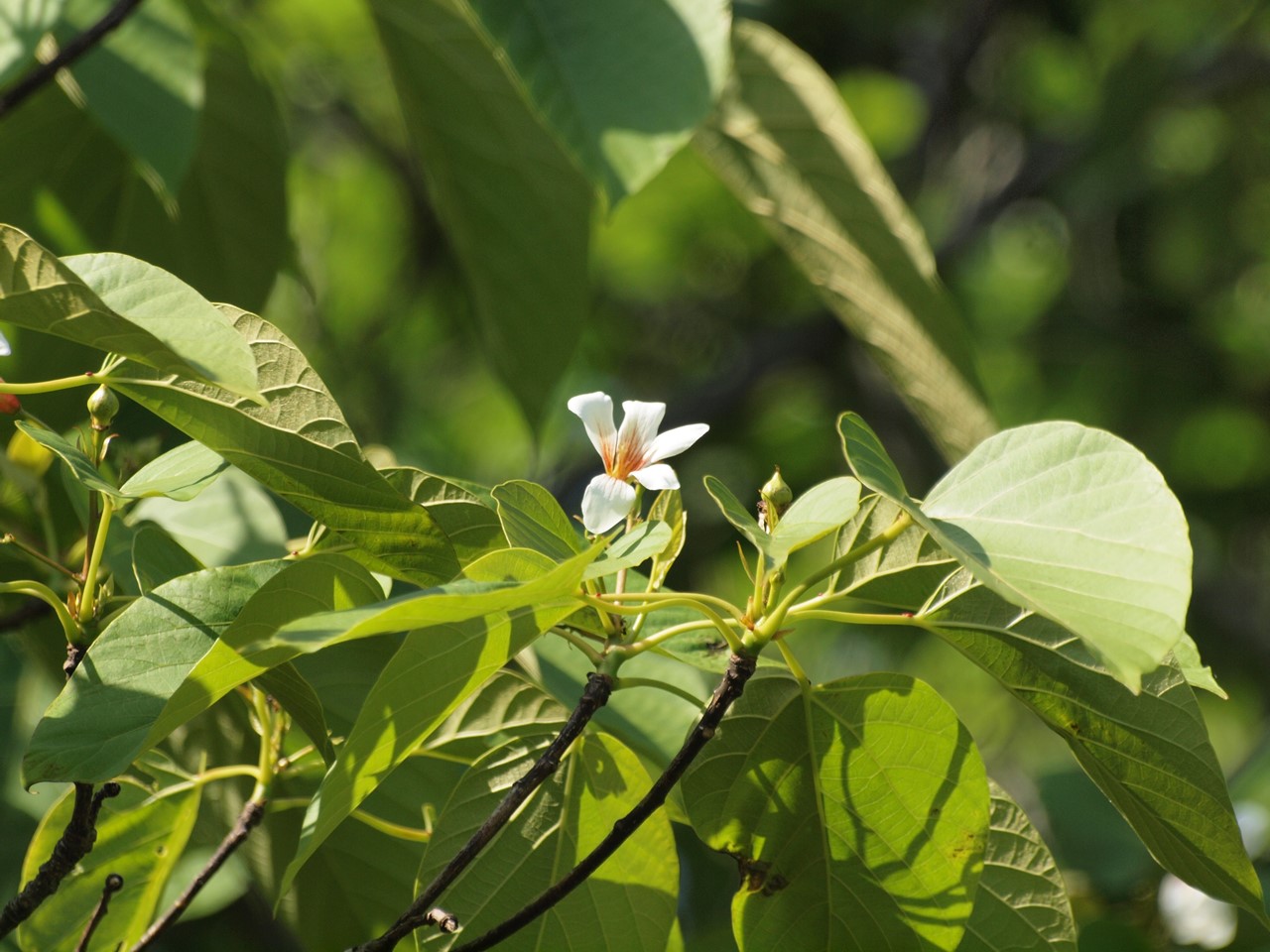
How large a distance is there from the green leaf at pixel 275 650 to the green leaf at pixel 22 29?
51cm

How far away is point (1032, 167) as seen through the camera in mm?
2848

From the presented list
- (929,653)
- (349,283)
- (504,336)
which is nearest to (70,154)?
(504,336)

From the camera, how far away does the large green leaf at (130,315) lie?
17.7 inches

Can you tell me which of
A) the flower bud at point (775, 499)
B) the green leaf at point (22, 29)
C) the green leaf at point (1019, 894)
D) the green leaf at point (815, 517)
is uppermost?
the green leaf at point (22, 29)

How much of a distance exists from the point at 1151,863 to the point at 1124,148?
6.16 ft

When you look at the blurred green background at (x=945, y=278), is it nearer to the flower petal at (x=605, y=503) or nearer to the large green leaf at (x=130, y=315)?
the flower petal at (x=605, y=503)

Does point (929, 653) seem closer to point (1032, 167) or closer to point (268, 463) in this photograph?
point (1032, 167)

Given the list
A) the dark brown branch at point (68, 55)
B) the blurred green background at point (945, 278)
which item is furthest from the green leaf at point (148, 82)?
the blurred green background at point (945, 278)

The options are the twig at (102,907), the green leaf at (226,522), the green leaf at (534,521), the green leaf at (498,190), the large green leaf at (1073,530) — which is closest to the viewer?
the large green leaf at (1073,530)

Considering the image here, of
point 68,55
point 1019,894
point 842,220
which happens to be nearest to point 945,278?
point 842,220

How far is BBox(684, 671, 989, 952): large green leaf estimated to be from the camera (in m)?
0.59

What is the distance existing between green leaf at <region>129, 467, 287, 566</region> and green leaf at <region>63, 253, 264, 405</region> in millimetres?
338

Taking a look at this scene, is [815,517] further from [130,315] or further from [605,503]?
[130,315]

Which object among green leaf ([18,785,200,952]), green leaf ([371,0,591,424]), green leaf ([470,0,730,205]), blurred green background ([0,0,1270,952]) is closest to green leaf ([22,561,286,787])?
green leaf ([18,785,200,952])
